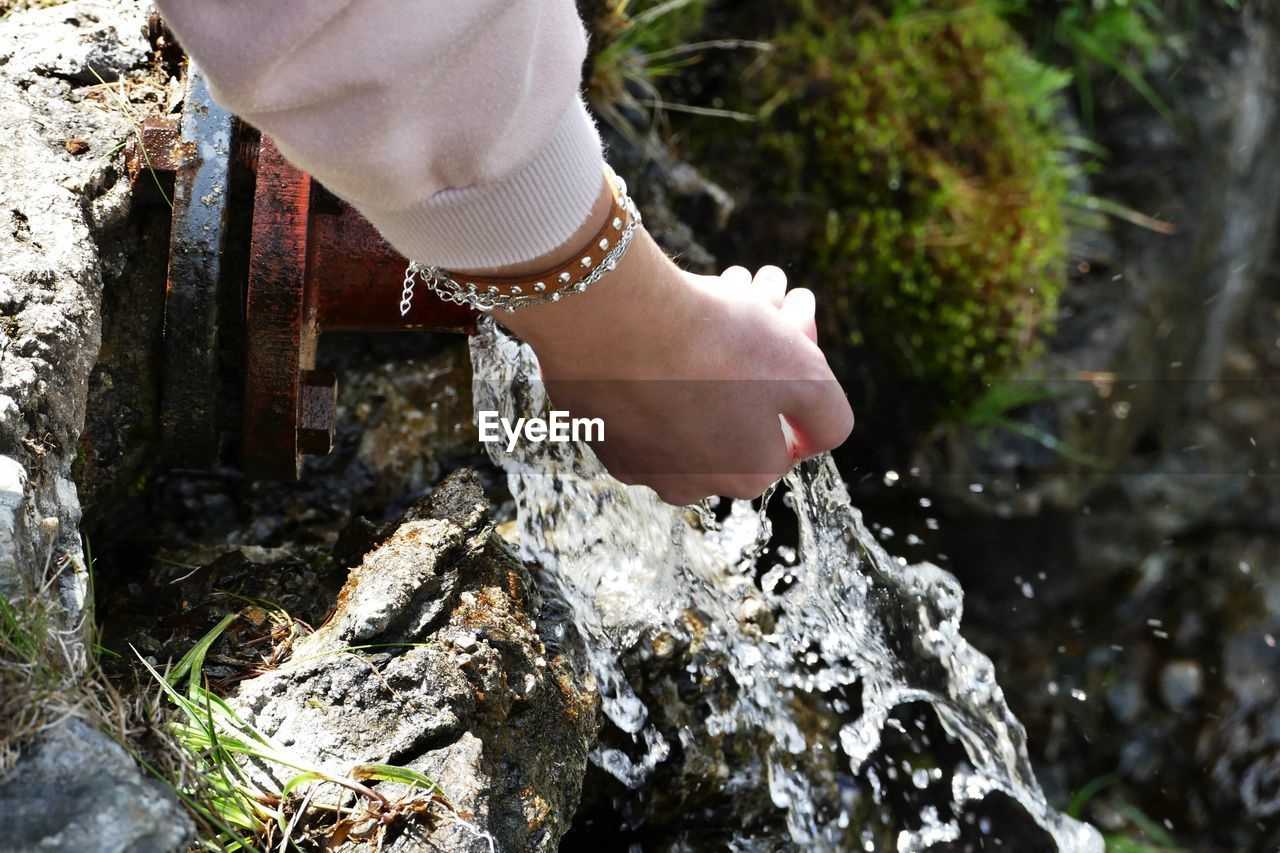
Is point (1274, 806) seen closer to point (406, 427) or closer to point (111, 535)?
point (406, 427)

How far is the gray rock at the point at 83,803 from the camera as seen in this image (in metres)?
0.93

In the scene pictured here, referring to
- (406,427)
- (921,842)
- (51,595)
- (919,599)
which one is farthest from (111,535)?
(921,842)

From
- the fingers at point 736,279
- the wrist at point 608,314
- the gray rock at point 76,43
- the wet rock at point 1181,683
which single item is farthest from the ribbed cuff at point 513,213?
the wet rock at point 1181,683

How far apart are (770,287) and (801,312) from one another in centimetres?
6

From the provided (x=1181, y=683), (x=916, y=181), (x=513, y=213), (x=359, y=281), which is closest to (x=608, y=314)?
(x=513, y=213)

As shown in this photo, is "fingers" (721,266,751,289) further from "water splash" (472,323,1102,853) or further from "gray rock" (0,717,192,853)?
"gray rock" (0,717,192,853)

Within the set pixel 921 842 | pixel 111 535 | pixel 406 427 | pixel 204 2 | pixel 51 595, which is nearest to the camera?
pixel 204 2

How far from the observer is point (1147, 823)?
134 inches

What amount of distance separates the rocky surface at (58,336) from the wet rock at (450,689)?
0.30m

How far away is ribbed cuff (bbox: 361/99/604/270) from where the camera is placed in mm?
1142

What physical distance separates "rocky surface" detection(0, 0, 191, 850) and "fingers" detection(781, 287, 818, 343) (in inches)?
40.3

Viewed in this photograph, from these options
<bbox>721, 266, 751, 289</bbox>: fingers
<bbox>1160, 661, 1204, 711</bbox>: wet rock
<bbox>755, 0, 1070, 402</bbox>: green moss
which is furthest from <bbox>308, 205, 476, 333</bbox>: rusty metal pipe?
<bbox>1160, 661, 1204, 711</bbox>: wet rock

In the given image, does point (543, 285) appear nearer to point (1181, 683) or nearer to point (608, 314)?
point (608, 314)

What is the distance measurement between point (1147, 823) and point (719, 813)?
2.08 m
